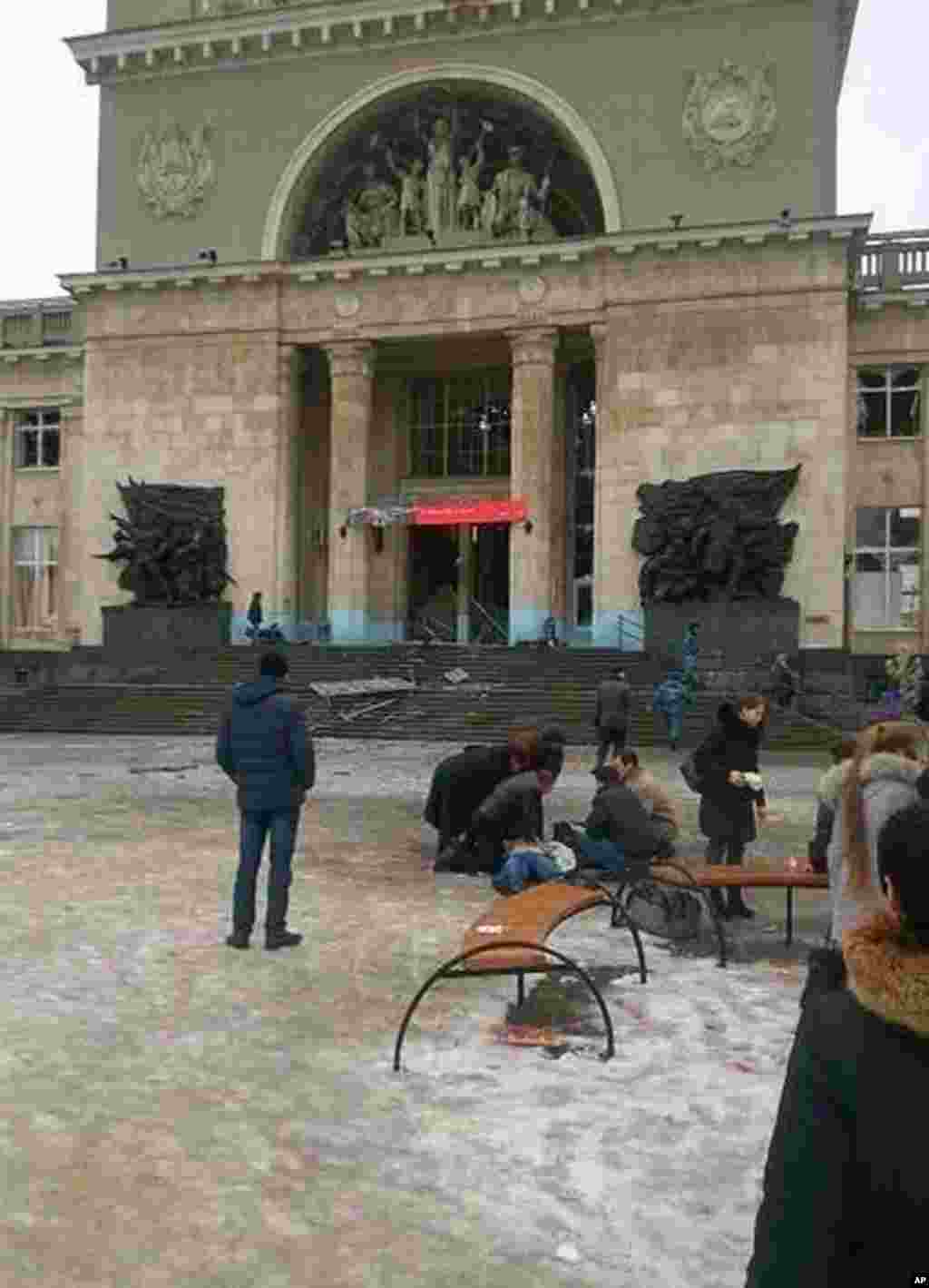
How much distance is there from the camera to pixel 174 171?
117 ft

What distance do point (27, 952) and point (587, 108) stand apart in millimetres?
29443

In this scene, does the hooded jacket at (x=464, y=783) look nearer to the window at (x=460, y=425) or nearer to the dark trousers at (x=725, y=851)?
the dark trousers at (x=725, y=851)

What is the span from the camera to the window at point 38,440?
39469 mm

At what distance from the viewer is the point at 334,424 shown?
3378 centimetres

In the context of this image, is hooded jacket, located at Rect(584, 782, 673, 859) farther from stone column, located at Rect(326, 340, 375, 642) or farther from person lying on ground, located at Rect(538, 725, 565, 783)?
stone column, located at Rect(326, 340, 375, 642)

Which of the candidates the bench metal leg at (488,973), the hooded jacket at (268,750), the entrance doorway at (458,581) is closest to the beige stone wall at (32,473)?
the entrance doorway at (458,581)

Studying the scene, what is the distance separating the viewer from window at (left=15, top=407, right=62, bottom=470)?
129 feet

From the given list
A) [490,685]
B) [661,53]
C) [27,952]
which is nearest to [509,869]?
[27,952]

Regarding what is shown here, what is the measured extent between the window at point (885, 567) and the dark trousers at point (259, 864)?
87.6 feet

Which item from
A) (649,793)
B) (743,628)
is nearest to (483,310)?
(743,628)

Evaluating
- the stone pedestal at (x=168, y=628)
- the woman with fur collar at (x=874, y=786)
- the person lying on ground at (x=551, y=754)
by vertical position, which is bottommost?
the person lying on ground at (x=551, y=754)

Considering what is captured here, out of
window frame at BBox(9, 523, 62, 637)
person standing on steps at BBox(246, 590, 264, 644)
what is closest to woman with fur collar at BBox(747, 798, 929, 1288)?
person standing on steps at BBox(246, 590, 264, 644)

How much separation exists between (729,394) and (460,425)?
8.55m

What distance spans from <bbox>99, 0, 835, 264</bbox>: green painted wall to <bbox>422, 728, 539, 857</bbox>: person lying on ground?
24.2m
